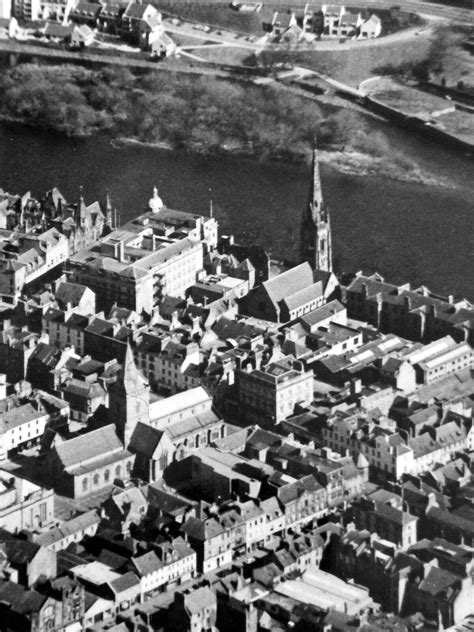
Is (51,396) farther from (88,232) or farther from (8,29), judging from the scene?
(8,29)

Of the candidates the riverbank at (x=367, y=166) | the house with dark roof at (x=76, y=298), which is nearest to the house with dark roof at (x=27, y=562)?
the house with dark roof at (x=76, y=298)

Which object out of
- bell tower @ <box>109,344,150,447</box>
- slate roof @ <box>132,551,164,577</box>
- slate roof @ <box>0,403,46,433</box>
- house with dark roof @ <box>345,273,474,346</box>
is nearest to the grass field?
house with dark roof @ <box>345,273,474,346</box>

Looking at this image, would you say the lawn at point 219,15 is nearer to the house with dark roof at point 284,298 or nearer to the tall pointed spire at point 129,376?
the house with dark roof at point 284,298

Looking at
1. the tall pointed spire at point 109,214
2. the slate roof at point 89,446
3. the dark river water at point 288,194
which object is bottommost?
the dark river water at point 288,194

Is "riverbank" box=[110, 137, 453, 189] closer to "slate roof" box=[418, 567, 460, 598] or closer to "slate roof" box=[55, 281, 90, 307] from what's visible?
"slate roof" box=[55, 281, 90, 307]

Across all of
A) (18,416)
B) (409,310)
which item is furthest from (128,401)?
(409,310)

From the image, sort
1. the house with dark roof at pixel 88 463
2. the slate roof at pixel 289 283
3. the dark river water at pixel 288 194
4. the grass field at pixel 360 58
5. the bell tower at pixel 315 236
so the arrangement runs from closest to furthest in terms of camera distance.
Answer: the house with dark roof at pixel 88 463, the slate roof at pixel 289 283, the bell tower at pixel 315 236, the dark river water at pixel 288 194, the grass field at pixel 360 58
